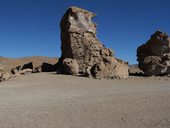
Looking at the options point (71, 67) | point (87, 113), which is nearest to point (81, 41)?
point (71, 67)

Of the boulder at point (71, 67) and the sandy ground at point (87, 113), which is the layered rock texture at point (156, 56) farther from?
the sandy ground at point (87, 113)

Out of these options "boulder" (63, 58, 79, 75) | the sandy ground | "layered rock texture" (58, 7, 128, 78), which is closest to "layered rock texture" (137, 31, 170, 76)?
"layered rock texture" (58, 7, 128, 78)

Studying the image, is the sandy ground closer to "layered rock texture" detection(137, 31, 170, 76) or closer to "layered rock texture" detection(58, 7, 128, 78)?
"layered rock texture" detection(58, 7, 128, 78)

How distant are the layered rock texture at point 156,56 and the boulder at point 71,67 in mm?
5377

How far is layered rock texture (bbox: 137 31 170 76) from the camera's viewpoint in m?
24.6

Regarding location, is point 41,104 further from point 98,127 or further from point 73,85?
point 73,85

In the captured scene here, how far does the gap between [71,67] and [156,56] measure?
669cm

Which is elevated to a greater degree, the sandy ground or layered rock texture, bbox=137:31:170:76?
layered rock texture, bbox=137:31:170:76

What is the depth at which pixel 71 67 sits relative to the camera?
76.2ft

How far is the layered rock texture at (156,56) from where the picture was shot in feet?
80.8

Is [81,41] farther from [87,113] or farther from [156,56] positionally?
[87,113]

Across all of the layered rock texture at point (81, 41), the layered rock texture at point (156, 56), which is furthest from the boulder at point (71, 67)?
the layered rock texture at point (156, 56)

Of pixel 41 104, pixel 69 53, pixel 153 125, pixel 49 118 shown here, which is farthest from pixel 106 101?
pixel 69 53

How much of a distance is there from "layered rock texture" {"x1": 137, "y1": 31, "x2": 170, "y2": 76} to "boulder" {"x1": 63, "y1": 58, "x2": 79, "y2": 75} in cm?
538
